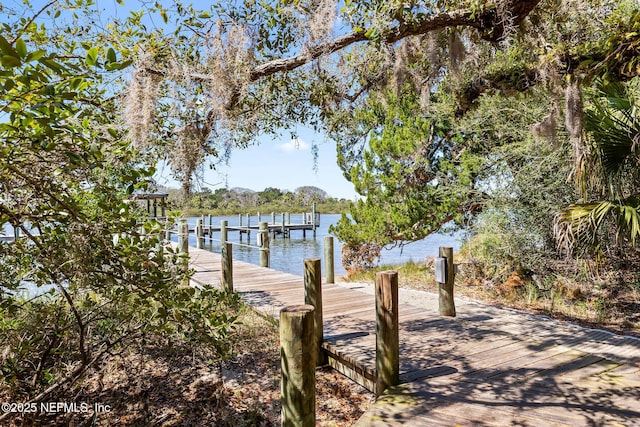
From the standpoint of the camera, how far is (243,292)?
6.80 m

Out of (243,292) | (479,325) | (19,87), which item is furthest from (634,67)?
(243,292)

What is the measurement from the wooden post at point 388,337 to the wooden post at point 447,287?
6.42 feet

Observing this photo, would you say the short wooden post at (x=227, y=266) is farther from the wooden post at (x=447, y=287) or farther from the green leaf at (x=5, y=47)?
the green leaf at (x=5, y=47)

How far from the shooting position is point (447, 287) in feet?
16.4

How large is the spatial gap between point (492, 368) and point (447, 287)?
1601 millimetres

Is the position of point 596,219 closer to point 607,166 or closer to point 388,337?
point 607,166

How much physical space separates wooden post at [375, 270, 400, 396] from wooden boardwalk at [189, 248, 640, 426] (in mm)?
108

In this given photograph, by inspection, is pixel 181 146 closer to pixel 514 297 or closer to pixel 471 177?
pixel 514 297

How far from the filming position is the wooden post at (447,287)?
195 inches

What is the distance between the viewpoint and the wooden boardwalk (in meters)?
2.72

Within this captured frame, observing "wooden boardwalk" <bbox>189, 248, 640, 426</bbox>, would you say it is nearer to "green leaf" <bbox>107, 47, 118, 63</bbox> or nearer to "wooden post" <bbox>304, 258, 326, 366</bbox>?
"wooden post" <bbox>304, 258, 326, 366</bbox>

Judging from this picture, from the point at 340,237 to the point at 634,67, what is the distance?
753 cm

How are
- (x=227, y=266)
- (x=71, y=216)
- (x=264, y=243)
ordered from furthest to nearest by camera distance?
(x=264, y=243) → (x=227, y=266) → (x=71, y=216)

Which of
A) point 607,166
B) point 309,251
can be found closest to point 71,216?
point 607,166
